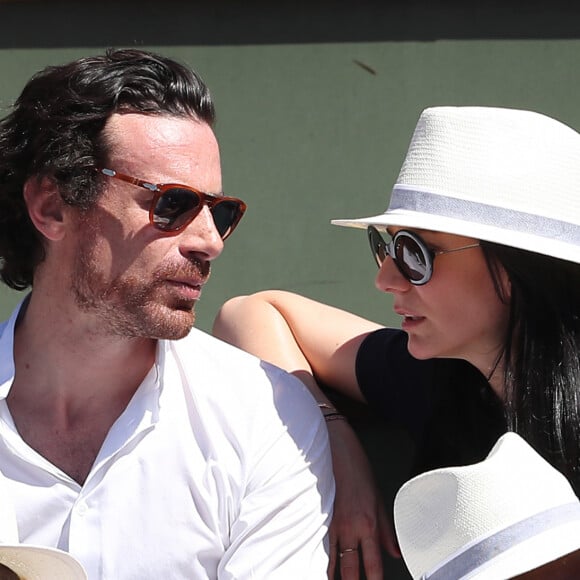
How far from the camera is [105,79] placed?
255 cm

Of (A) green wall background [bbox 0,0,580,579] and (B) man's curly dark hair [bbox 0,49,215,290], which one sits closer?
(B) man's curly dark hair [bbox 0,49,215,290]

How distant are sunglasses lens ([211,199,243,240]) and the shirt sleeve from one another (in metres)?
0.37

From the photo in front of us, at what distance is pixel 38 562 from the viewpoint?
1945mm

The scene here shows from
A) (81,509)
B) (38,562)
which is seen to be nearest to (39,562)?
(38,562)

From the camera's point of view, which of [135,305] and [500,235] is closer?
[500,235]

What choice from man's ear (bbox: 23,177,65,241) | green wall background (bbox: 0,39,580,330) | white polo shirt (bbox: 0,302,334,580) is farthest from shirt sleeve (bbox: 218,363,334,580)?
green wall background (bbox: 0,39,580,330)

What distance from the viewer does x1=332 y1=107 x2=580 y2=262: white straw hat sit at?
2.21 m

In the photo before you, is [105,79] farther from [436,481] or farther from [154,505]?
[436,481]

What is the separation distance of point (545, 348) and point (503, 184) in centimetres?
36

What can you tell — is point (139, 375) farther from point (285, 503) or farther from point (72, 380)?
point (285, 503)

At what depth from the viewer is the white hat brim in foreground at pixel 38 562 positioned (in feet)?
6.28

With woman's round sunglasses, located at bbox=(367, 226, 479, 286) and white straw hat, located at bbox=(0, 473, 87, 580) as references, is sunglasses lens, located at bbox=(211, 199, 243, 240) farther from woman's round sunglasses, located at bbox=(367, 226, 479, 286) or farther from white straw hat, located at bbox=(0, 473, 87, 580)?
white straw hat, located at bbox=(0, 473, 87, 580)

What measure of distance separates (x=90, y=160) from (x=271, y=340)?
623 millimetres

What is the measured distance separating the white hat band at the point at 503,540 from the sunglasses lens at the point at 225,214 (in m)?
1.06
